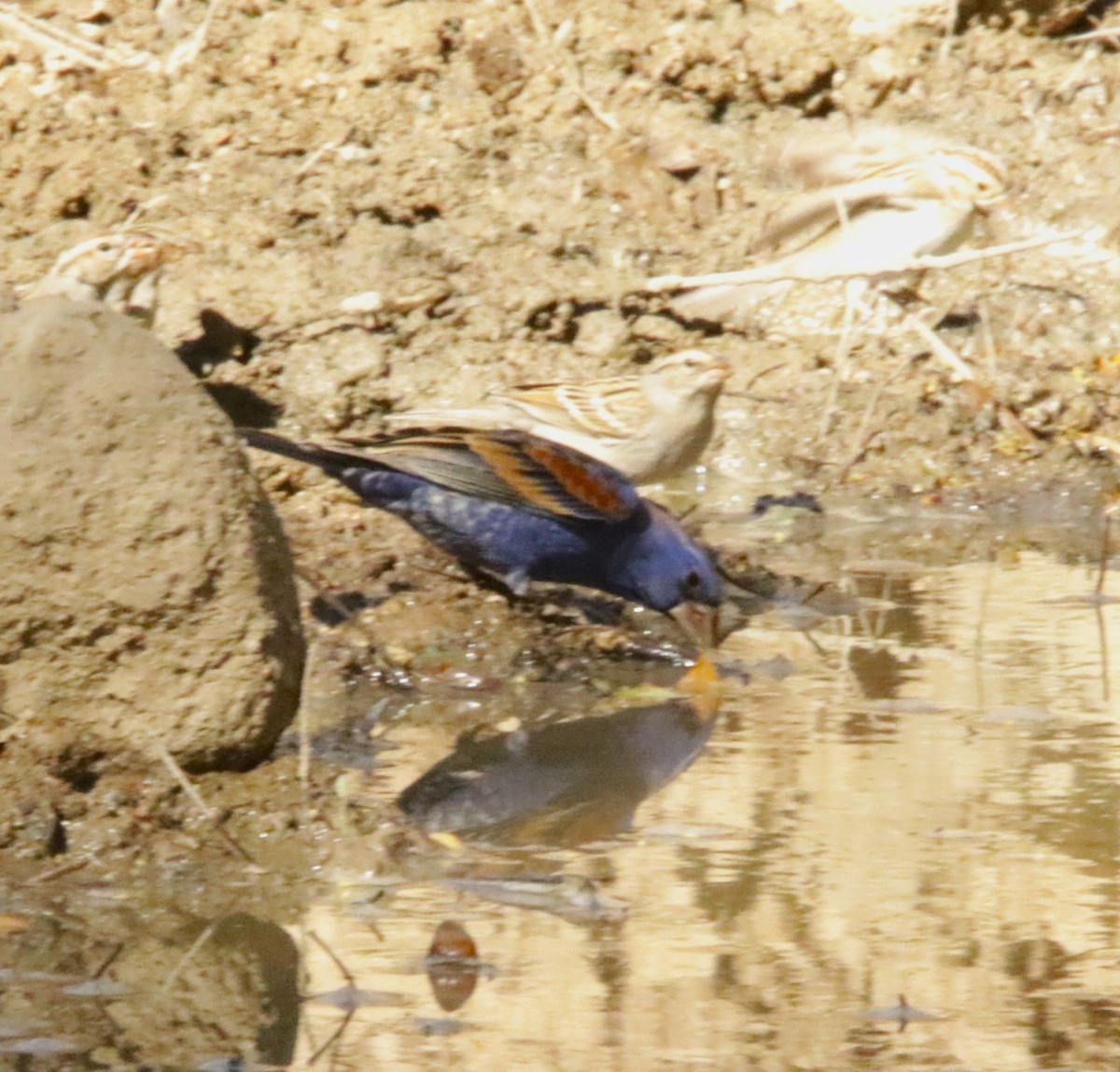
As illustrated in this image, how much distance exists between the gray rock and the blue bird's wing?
6.92 feet

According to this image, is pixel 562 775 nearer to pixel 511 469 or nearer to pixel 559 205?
pixel 511 469

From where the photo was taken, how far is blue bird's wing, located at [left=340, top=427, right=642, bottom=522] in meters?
6.38

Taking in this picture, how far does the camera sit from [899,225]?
30.6 ft

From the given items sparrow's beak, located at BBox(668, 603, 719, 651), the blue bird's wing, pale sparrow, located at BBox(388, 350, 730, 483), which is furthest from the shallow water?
pale sparrow, located at BBox(388, 350, 730, 483)

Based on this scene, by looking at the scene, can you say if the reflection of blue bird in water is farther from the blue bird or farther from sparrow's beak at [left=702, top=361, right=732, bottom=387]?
sparrow's beak at [left=702, top=361, right=732, bottom=387]

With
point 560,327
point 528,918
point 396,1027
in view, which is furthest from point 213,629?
point 560,327

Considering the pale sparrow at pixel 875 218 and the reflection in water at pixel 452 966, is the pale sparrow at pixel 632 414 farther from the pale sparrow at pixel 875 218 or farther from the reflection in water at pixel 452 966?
the reflection in water at pixel 452 966

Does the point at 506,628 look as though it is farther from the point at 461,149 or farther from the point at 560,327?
the point at 461,149

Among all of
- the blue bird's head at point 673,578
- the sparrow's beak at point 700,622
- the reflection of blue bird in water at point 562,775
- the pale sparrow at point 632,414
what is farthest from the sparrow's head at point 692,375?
the reflection of blue bird in water at point 562,775

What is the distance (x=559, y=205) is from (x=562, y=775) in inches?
191

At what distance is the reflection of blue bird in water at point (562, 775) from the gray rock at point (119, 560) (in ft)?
1.92

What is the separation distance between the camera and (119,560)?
4172mm

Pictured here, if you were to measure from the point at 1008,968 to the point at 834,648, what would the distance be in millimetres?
2601

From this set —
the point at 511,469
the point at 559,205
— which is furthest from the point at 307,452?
the point at 559,205
